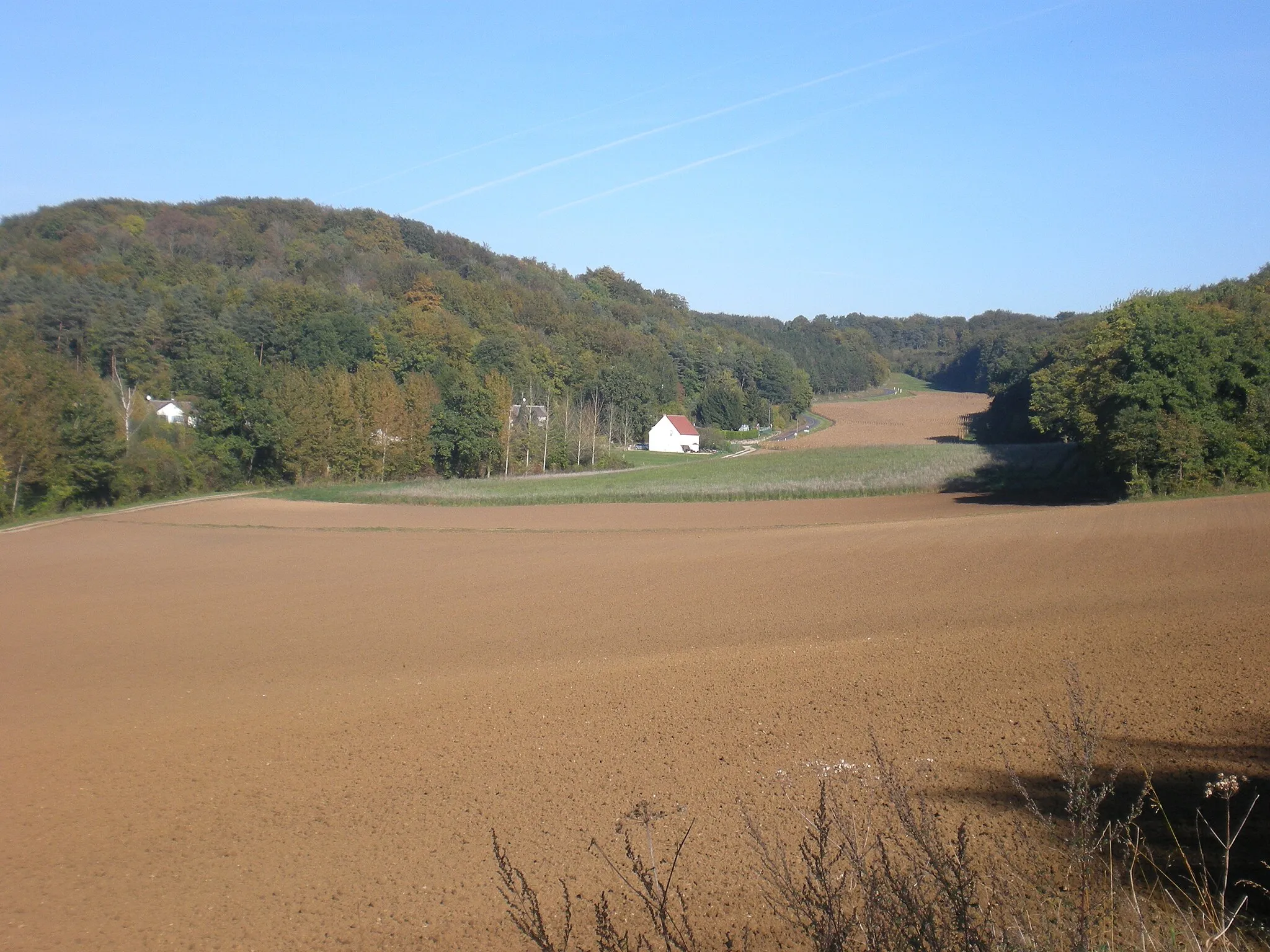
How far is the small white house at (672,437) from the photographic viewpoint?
106 meters

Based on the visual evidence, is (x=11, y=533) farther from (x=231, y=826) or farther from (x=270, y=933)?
(x=270, y=933)

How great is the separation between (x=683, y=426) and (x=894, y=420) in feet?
87.8

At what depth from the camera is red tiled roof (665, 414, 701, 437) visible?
107250mm

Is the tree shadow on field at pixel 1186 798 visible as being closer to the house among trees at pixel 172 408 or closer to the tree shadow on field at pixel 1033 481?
the tree shadow on field at pixel 1033 481

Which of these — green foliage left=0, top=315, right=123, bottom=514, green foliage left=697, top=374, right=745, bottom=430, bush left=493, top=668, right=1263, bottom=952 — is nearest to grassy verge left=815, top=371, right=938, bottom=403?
green foliage left=697, top=374, right=745, bottom=430

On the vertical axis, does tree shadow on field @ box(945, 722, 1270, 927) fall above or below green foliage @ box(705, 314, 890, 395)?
below

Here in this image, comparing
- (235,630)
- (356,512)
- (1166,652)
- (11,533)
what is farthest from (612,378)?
(1166,652)

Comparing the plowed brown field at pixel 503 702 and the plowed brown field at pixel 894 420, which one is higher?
the plowed brown field at pixel 894 420

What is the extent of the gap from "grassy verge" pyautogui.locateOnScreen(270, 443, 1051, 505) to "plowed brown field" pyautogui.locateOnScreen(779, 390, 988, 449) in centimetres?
1267

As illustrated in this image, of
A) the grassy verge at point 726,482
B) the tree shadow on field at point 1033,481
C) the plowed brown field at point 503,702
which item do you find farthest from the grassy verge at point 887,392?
the plowed brown field at point 503,702

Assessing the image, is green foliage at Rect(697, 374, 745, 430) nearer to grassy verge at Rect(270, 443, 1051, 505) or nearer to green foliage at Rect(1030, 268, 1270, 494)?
grassy verge at Rect(270, 443, 1051, 505)

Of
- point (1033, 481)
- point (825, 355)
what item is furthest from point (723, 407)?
point (1033, 481)

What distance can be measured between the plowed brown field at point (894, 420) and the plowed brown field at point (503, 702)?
205 feet

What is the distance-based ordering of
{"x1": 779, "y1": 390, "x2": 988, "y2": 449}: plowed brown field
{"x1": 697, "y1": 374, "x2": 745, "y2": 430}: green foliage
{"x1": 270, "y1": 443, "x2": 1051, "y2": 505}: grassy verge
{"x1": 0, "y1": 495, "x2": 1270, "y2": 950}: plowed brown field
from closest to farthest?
1. {"x1": 0, "y1": 495, "x2": 1270, "y2": 950}: plowed brown field
2. {"x1": 270, "y1": 443, "x2": 1051, "y2": 505}: grassy verge
3. {"x1": 779, "y1": 390, "x2": 988, "y2": 449}: plowed brown field
4. {"x1": 697, "y1": 374, "x2": 745, "y2": 430}: green foliage
